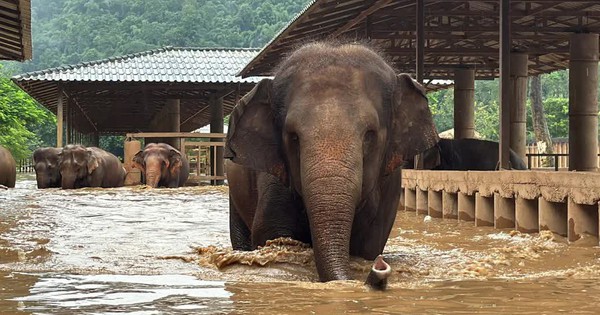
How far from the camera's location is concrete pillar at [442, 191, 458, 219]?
41.0 feet

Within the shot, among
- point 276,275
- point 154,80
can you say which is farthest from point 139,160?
point 276,275

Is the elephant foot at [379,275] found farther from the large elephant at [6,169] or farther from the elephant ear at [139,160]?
the elephant ear at [139,160]

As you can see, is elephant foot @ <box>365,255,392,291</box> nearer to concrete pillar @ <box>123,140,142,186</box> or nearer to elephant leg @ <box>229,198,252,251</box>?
elephant leg @ <box>229,198,252,251</box>

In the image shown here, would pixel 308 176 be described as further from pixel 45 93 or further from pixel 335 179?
pixel 45 93

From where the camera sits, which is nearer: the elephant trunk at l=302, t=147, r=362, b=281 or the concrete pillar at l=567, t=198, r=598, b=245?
the elephant trunk at l=302, t=147, r=362, b=281

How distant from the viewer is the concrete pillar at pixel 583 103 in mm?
21156

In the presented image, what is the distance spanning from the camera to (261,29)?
230 ft

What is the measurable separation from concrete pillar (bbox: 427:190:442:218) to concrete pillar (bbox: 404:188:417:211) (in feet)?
3.55

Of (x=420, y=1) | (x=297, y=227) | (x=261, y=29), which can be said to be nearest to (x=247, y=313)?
(x=297, y=227)

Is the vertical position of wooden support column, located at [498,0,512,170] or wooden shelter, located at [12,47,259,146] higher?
wooden shelter, located at [12,47,259,146]

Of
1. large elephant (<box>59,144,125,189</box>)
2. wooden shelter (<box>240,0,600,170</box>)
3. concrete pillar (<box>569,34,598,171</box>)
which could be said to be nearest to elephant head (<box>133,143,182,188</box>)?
large elephant (<box>59,144,125,189</box>)

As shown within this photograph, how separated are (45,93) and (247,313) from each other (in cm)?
2896

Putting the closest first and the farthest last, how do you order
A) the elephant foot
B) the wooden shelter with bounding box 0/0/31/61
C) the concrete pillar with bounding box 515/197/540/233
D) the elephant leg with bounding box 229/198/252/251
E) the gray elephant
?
the elephant foot, the elephant leg with bounding box 229/198/252/251, the concrete pillar with bounding box 515/197/540/233, the wooden shelter with bounding box 0/0/31/61, the gray elephant

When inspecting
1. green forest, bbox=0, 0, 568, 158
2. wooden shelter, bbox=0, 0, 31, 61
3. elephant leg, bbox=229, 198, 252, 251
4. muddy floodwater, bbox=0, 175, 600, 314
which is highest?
green forest, bbox=0, 0, 568, 158
